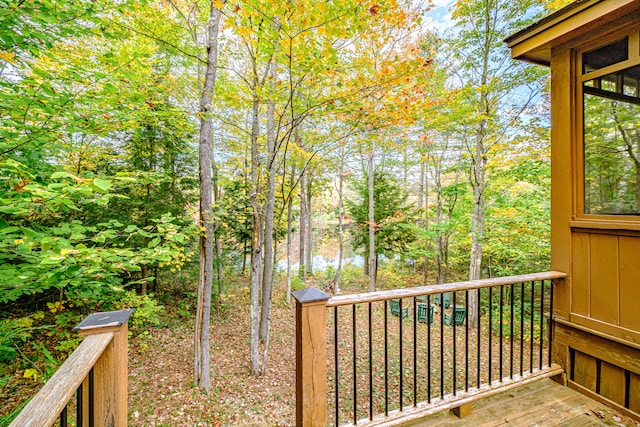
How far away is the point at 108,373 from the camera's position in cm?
128

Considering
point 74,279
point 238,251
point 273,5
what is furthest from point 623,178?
point 238,251

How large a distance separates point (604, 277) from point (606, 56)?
180 centimetres

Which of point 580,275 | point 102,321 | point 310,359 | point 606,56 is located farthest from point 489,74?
point 102,321

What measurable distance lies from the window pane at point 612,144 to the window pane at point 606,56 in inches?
4.1

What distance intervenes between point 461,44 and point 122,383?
8.47 meters

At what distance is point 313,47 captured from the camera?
317 centimetres

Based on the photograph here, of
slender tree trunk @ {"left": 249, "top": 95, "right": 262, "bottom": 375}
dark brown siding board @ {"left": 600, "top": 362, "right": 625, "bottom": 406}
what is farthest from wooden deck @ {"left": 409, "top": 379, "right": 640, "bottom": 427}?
slender tree trunk @ {"left": 249, "top": 95, "right": 262, "bottom": 375}

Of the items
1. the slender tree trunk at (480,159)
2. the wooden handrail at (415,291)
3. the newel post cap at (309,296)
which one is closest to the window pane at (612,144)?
the wooden handrail at (415,291)

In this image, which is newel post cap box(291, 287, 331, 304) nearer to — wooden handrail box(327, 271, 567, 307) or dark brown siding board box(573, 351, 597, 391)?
wooden handrail box(327, 271, 567, 307)

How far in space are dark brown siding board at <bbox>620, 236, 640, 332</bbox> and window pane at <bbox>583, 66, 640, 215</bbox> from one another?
0.27m

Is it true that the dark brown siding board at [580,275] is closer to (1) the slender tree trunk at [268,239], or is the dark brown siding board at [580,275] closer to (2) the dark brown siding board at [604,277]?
(2) the dark brown siding board at [604,277]

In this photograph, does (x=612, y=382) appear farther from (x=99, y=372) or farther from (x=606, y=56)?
(x=99, y=372)

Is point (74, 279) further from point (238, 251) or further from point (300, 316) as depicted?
point (238, 251)

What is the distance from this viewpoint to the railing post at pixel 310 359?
57.2 inches
